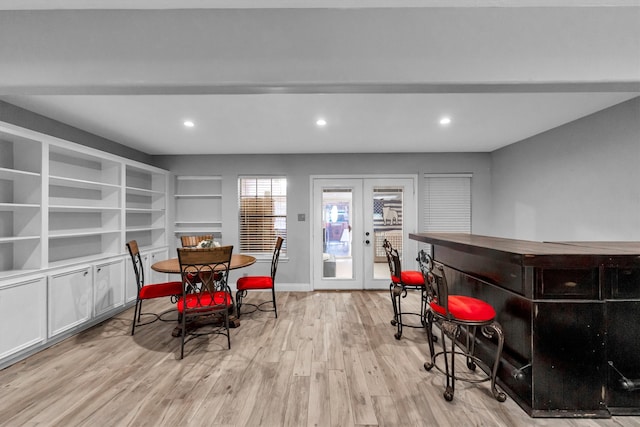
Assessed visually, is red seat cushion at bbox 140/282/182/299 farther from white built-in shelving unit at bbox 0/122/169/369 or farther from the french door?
the french door

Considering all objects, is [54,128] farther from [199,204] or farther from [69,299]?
[199,204]

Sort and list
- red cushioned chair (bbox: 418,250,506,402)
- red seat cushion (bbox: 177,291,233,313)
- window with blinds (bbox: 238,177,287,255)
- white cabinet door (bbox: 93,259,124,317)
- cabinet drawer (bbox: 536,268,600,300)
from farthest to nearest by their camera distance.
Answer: window with blinds (bbox: 238,177,287,255)
white cabinet door (bbox: 93,259,124,317)
red seat cushion (bbox: 177,291,233,313)
red cushioned chair (bbox: 418,250,506,402)
cabinet drawer (bbox: 536,268,600,300)

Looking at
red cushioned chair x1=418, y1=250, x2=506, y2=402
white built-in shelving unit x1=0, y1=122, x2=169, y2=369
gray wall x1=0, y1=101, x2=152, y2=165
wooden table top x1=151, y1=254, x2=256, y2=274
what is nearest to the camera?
red cushioned chair x1=418, y1=250, x2=506, y2=402

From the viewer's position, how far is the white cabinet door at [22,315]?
93.7 inches

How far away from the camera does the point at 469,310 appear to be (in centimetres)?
188

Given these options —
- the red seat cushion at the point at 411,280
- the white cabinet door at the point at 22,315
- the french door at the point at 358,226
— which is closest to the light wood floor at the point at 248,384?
the white cabinet door at the point at 22,315

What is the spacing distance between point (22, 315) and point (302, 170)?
154 inches

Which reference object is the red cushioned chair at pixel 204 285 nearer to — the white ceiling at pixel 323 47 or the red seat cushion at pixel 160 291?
the red seat cushion at pixel 160 291

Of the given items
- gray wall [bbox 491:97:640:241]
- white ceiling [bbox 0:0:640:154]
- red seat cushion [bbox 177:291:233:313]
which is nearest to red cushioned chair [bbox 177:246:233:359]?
red seat cushion [bbox 177:291:233:313]

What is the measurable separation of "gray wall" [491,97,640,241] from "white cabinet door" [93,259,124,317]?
588 centimetres

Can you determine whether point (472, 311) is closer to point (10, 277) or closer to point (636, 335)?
point (636, 335)

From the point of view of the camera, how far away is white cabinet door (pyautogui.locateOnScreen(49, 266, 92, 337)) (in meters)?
2.80

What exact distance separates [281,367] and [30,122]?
3.76 m

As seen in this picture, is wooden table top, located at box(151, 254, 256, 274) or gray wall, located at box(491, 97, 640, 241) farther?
wooden table top, located at box(151, 254, 256, 274)
